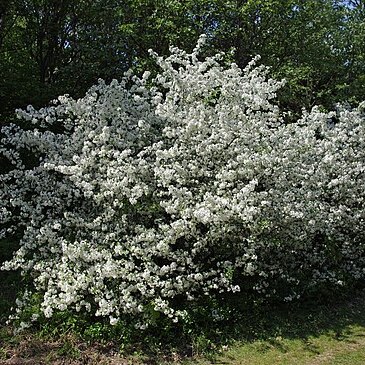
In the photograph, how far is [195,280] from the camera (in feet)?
22.3

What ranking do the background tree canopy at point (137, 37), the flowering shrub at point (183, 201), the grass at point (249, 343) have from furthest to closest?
the background tree canopy at point (137, 37) → the flowering shrub at point (183, 201) → the grass at point (249, 343)

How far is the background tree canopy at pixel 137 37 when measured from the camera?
12.2 metres

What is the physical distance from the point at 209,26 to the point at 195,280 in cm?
820

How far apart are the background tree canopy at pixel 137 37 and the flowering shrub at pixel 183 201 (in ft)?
12.2

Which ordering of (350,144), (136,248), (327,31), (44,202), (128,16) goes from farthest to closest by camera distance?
(327,31) → (128,16) → (350,144) → (44,202) → (136,248)

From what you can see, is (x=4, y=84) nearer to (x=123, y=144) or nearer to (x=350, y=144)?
(x=123, y=144)

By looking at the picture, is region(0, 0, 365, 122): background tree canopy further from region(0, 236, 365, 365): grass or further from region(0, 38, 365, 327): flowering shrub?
region(0, 236, 365, 365): grass

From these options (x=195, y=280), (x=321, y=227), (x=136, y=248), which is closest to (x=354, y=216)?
(x=321, y=227)

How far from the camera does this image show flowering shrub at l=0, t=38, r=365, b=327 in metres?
6.62

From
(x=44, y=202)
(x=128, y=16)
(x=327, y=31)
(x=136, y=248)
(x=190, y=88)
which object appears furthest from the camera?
(x=327, y=31)

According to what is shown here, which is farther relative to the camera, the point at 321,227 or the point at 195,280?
the point at 321,227

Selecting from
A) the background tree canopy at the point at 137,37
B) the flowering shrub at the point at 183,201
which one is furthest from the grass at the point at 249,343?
the background tree canopy at the point at 137,37

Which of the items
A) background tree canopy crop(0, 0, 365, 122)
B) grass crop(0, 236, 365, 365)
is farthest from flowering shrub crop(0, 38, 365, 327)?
background tree canopy crop(0, 0, 365, 122)

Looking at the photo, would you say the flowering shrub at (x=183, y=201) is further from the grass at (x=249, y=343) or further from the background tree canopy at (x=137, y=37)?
the background tree canopy at (x=137, y=37)
